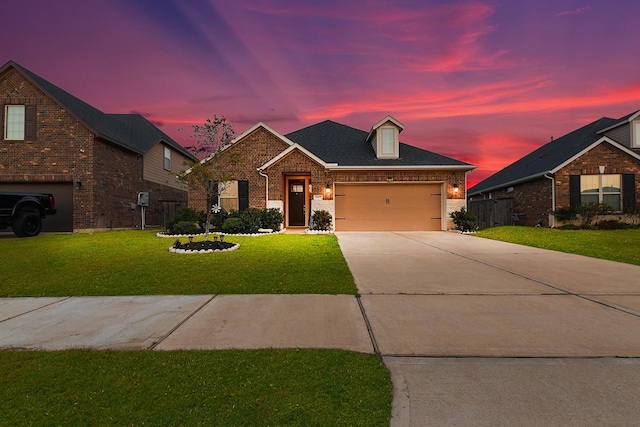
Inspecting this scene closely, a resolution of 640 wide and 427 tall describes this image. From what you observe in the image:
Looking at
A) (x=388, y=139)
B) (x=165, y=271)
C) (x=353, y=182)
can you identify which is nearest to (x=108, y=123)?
(x=353, y=182)

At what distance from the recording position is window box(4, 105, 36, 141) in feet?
48.2

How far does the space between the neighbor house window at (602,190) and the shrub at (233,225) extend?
1828 centimetres

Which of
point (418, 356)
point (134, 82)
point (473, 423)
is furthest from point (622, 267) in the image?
point (134, 82)

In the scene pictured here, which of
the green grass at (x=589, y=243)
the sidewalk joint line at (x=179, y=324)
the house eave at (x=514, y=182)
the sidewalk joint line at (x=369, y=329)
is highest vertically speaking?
the house eave at (x=514, y=182)

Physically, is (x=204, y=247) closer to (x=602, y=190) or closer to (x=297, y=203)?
(x=297, y=203)

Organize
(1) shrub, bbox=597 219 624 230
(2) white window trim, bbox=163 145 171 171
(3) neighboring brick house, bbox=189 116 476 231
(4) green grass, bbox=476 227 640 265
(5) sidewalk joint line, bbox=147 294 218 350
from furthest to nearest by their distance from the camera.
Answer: (2) white window trim, bbox=163 145 171 171, (3) neighboring brick house, bbox=189 116 476 231, (1) shrub, bbox=597 219 624 230, (4) green grass, bbox=476 227 640 265, (5) sidewalk joint line, bbox=147 294 218 350

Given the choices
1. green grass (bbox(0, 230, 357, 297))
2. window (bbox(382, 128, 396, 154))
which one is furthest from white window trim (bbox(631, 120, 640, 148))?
green grass (bbox(0, 230, 357, 297))

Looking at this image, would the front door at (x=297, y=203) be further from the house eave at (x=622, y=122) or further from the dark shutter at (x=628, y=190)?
the house eave at (x=622, y=122)

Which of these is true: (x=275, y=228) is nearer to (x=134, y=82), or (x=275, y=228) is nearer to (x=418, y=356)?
(x=134, y=82)

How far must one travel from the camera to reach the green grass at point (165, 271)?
515cm

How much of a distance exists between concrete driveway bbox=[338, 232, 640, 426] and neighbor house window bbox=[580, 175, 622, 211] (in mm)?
13829

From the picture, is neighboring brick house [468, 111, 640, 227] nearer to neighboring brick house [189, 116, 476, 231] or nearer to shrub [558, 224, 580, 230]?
shrub [558, 224, 580, 230]

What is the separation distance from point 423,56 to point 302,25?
5659 millimetres

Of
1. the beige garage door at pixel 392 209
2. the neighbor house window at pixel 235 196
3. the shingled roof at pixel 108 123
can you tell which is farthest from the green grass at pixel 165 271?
the shingled roof at pixel 108 123
